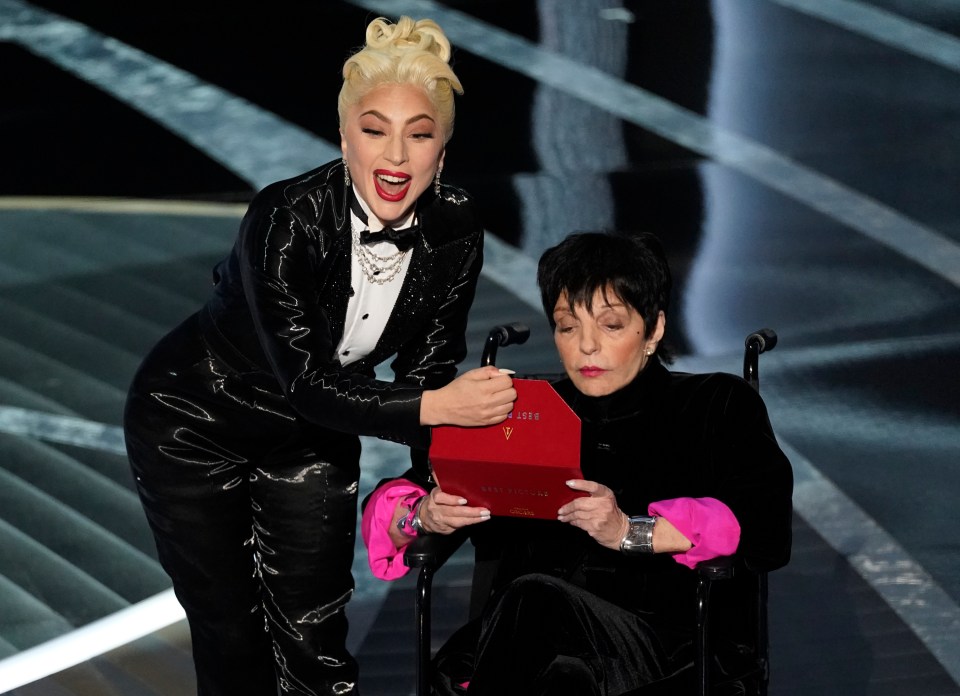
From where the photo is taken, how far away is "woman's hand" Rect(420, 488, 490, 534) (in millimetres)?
2449

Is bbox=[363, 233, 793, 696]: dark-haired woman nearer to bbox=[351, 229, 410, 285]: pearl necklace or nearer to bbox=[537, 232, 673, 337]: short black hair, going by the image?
bbox=[537, 232, 673, 337]: short black hair

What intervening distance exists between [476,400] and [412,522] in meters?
0.47

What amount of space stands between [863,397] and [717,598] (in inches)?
84.9

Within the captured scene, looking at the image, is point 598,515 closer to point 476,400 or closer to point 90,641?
point 476,400

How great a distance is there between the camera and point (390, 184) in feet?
8.00

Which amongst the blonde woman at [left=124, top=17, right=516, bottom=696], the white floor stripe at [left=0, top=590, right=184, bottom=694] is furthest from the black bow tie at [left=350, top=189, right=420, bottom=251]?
the white floor stripe at [left=0, top=590, right=184, bottom=694]

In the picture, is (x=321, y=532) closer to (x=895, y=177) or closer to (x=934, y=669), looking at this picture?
(x=934, y=669)

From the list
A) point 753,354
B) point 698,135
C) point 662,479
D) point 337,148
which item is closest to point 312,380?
point 662,479

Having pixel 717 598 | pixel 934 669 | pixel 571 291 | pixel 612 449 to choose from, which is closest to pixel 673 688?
pixel 717 598

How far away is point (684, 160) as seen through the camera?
6.42 metres

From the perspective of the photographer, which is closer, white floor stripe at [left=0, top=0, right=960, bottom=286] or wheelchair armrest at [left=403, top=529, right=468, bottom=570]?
wheelchair armrest at [left=403, top=529, right=468, bottom=570]

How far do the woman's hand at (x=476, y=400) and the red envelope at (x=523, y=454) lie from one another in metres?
0.02

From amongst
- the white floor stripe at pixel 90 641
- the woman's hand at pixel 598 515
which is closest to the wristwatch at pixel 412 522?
the woman's hand at pixel 598 515

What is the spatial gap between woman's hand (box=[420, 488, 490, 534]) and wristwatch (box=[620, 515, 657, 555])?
23 cm
